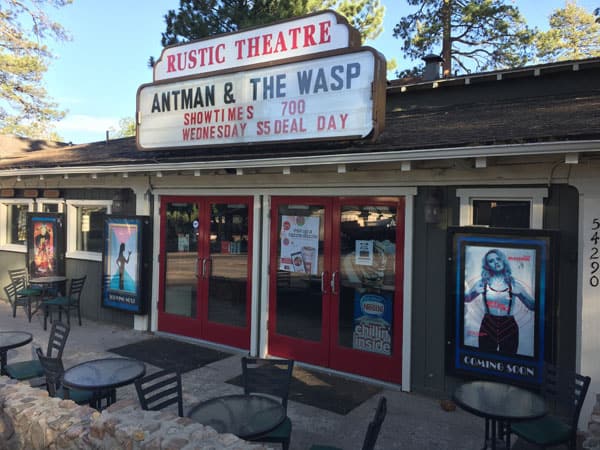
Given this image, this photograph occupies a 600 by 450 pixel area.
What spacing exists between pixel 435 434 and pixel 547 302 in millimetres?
1734

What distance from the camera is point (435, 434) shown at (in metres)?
4.75

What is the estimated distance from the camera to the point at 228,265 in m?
7.59

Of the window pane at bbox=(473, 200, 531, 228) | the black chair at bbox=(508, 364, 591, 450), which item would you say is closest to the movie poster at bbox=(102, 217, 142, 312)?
the window pane at bbox=(473, 200, 531, 228)

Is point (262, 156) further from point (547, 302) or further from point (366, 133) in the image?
point (547, 302)

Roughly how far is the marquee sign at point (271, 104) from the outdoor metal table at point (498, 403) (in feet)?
10.5

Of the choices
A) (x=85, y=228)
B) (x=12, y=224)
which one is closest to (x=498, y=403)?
(x=85, y=228)

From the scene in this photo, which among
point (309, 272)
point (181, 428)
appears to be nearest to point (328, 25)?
point (309, 272)

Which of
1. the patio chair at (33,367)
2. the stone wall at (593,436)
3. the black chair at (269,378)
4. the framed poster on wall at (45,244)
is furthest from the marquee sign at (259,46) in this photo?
the stone wall at (593,436)

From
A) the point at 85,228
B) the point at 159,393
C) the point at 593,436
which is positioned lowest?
the point at 593,436

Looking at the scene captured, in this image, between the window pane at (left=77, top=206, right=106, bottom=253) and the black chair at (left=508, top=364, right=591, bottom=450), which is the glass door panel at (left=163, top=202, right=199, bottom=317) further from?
the black chair at (left=508, top=364, right=591, bottom=450)

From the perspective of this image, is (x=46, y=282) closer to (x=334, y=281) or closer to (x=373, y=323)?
(x=334, y=281)

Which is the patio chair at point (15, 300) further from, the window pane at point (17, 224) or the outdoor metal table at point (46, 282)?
the window pane at point (17, 224)

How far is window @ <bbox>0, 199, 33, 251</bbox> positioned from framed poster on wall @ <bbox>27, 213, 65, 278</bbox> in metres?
1.21

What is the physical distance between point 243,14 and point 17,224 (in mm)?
11166
